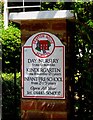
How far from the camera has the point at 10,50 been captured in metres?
7.22

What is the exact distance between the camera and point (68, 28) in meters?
5.38

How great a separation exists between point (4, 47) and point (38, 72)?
2254mm

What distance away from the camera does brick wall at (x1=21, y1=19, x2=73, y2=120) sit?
5285 millimetres

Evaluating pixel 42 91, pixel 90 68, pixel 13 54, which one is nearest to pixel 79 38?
pixel 90 68

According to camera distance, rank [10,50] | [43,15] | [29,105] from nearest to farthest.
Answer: [43,15], [29,105], [10,50]

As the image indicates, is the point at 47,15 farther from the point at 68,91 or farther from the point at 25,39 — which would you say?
the point at 68,91

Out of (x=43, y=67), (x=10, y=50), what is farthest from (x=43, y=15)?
(x=10, y=50)

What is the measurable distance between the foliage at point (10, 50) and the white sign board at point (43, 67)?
1.03 meters

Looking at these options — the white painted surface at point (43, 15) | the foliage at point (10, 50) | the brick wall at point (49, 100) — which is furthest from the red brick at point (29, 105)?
the white painted surface at point (43, 15)

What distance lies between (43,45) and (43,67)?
0.31m

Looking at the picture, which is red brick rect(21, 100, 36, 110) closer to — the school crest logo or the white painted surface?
the school crest logo

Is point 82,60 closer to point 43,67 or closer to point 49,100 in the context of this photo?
point 43,67

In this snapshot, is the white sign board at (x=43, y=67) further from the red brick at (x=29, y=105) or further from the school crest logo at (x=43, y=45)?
the red brick at (x=29, y=105)

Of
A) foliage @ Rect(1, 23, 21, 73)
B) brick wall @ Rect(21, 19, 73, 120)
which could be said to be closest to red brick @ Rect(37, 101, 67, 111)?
brick wall @ Rect(21, 19, 73, 120)
